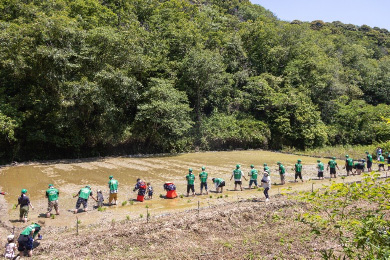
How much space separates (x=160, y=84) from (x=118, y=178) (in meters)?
14.6

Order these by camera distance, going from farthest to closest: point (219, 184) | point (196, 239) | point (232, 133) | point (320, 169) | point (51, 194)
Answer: point (232, 133), point (320, 169), point (219, 184), point (51, 194), point (196, 239)

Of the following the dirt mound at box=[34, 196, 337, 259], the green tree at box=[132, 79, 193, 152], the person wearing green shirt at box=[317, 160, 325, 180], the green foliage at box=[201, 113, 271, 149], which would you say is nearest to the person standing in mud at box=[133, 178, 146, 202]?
the dirt mound at box=[34, 196, 337, 259]

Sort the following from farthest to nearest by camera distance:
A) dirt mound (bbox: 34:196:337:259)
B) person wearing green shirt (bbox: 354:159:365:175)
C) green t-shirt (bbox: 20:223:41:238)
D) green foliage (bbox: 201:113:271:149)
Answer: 1. green foliage (bbox: 201:113:271:149)
2. person wearing green shirt (bbox: 354:159:365:175)
3. dirt mound (bbox: 34:196:337:259)
4. green t-shirt (bbox: 20:223:41:238)

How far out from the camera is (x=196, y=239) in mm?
10867

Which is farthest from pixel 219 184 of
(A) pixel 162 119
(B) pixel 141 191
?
(A) pixel 162 119

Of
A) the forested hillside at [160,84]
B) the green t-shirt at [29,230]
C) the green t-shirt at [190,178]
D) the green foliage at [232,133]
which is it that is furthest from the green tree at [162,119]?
the green t-shirt at [29,230]

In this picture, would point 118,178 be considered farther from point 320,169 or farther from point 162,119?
point 320,169

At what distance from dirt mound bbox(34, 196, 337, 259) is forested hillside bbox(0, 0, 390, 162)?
6513 millimetres

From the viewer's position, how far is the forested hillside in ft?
83.7

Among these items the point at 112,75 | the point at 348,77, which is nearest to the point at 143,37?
the point at 112,75

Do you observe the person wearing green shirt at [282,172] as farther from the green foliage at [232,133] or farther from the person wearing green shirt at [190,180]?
the green foliage at [232,133]

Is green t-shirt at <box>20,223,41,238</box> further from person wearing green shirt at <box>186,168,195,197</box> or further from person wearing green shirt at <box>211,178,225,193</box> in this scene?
person wearing green shirt at <box>211,178,225,193</box>

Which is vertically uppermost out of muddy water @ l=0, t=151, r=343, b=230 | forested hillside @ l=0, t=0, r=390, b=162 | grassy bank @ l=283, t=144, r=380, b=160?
forested hillside @ l=0, t=0, r=390, b=162

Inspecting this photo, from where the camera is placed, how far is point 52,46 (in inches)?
986
